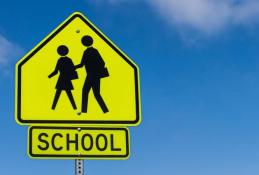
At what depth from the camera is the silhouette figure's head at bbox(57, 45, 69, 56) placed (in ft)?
19.5

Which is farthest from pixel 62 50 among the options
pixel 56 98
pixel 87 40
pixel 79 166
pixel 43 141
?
pixel 79 166

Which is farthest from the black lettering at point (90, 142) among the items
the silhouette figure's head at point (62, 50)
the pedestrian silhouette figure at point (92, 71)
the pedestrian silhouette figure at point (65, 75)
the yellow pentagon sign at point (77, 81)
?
the silhouette figure's head at point (62, 50)

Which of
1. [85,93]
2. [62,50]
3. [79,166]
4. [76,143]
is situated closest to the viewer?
[79,166]

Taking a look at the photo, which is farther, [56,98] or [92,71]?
[92,71]

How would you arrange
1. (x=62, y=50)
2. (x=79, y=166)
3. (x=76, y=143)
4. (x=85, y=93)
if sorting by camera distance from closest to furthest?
(x=79, y=166), (x=76, y=143), (x=85, y=93), (x=62, y=50)

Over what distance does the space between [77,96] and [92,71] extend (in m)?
0.30

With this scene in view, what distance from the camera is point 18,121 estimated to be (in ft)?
18.7

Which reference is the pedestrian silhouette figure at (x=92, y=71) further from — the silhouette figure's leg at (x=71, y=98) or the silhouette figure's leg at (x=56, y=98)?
the silhouette figure's leg at (x=56, y=98)

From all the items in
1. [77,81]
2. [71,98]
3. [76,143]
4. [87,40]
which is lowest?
[76,143]

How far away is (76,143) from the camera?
5684 millimetres

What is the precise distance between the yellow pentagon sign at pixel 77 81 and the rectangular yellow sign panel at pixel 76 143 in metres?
0.09

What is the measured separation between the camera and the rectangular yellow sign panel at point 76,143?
5668mm

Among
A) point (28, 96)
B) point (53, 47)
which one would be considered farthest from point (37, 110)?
point (53, 47)

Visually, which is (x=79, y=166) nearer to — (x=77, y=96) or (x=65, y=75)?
(x=77, y=96)
